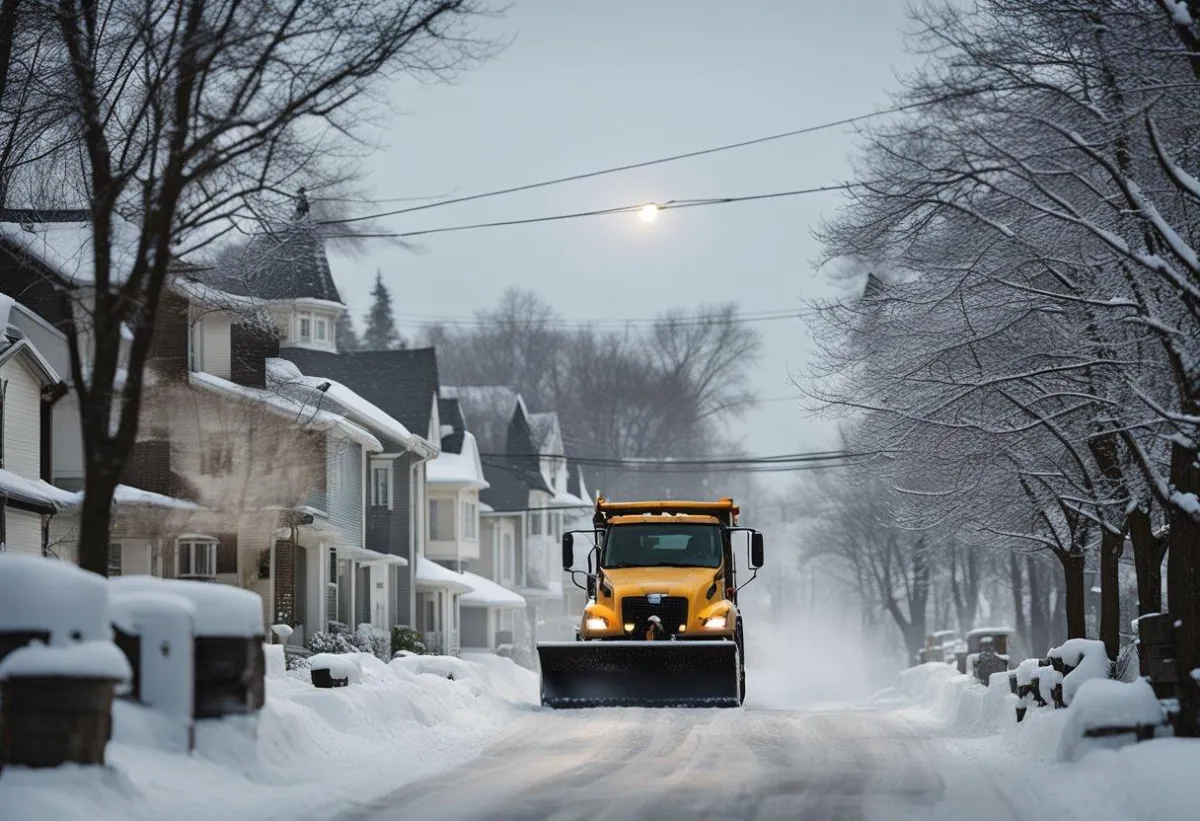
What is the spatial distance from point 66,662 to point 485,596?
188 feet

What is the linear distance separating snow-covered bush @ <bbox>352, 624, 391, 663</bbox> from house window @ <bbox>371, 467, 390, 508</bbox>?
23.2ft

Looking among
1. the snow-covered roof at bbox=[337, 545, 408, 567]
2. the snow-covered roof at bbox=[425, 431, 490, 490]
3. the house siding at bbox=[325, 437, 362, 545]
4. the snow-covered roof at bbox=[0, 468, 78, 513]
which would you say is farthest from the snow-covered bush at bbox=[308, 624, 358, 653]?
the snow-covered roof at bbox=[425, 431, 490, 490]

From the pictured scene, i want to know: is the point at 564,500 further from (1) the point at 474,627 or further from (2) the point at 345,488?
(2) the point at 345,488

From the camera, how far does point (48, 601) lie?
11094mm

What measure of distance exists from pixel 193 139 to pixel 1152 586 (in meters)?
14.4

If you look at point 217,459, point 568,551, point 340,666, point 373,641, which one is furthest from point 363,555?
point 340,666

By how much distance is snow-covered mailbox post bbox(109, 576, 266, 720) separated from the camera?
1328 cm

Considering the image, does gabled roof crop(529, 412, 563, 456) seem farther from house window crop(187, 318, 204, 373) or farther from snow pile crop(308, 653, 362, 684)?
snow pile crop(308, 653, 362, 684)

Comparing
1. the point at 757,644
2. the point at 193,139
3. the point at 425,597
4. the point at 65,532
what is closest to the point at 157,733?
the point at 193,139

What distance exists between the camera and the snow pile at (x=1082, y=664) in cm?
1742

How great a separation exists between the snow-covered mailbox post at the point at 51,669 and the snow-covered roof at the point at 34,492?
1902 centimetres

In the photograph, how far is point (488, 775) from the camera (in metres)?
15.1

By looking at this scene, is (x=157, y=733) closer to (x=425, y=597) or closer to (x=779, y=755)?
(x=779, y=755)

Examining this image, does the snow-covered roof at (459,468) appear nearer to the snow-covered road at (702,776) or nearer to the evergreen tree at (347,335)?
the snow-covered road at (702,776)
